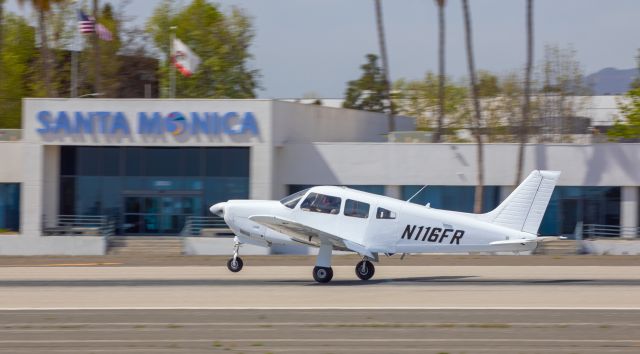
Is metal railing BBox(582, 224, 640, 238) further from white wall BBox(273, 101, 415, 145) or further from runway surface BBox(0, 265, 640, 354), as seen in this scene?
runway surface BBox(0, 265, 640, 354)

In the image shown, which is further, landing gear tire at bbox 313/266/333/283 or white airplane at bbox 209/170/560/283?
landing gear tire at bbox 313/266/333/283

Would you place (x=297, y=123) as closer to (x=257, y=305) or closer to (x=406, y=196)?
(x=406, y=196)

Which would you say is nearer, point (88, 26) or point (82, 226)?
point (82, 226)

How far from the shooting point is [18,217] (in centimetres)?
4788

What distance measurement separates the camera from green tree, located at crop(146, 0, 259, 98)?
81.9 meters

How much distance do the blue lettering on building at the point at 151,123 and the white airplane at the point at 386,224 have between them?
1996 cm

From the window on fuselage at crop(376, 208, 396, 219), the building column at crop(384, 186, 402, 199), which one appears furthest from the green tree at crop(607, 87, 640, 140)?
the window on fuselage at crop(376, 208, 396, 219)

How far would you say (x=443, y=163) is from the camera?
45688 mm

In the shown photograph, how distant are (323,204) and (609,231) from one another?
81.4ft

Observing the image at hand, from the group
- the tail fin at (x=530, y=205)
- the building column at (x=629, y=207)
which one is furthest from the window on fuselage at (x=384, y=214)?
the building column at (x=629, y=207)
